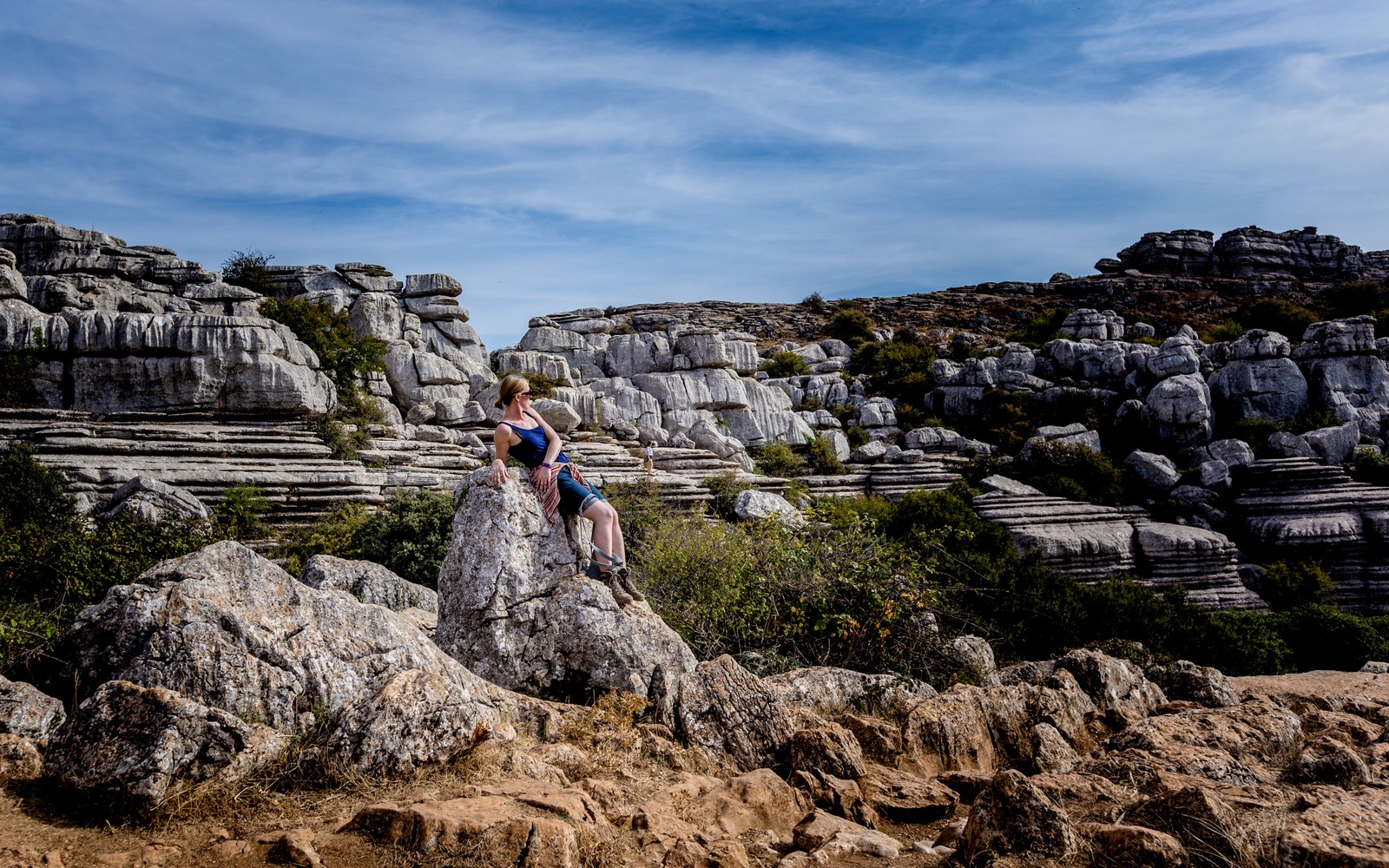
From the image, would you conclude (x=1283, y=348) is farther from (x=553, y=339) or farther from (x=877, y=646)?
(x=877, y=646)

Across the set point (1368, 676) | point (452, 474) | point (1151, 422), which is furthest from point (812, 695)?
point (1151, 422)

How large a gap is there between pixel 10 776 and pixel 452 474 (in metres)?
17.1

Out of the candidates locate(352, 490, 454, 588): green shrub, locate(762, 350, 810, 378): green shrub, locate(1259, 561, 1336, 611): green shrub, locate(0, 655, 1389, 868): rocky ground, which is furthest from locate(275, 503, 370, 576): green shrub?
locate(762, 350, 810, 378): green shrub

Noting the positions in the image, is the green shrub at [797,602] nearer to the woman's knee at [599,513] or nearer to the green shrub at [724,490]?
the woman's knee at [599,513]

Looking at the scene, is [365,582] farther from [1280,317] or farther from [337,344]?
[1280,317]

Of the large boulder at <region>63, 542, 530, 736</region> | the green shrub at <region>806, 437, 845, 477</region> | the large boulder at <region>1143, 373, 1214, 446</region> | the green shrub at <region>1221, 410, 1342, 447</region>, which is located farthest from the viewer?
the large boulder at <region>1143, 373, 1214, 446</region>

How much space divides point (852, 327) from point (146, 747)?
182ft

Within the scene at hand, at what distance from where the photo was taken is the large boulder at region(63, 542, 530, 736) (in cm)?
371

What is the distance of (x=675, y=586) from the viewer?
8.87m

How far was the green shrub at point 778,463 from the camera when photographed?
30219mm

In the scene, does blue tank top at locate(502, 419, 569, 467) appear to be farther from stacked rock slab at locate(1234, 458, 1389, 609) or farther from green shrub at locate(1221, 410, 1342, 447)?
green shrub at locate(1221, 410, 1342, 447)

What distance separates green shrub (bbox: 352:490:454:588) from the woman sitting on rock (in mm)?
7056

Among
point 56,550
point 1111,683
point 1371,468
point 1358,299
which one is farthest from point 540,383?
point 1358,299

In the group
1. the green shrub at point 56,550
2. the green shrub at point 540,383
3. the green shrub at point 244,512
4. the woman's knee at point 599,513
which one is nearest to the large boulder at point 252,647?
the woman's knee at point 599,513
